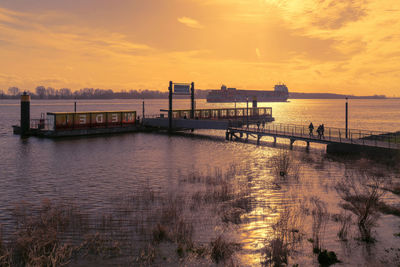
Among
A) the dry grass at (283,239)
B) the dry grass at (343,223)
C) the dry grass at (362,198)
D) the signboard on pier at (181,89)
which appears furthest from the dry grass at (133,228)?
the signboard on pier at (181,89)

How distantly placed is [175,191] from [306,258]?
11.9m

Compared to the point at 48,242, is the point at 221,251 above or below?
below

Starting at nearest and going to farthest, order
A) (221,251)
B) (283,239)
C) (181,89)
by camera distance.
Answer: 1. (221,251)
2. (283,239)
3. (181,89)

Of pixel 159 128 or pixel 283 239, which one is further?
pixel 159 128

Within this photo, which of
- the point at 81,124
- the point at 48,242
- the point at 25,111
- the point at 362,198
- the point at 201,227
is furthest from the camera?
the point at 81,124

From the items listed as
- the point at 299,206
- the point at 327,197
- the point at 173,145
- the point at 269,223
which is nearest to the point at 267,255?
the point at 269,223

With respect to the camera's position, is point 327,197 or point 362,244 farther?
point 327,197

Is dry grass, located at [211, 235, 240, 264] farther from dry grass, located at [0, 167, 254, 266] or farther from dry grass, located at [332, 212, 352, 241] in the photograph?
dry grass, located at [332, 212, 352, 241]

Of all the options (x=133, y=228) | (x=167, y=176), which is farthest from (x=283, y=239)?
(x=167, y=176)

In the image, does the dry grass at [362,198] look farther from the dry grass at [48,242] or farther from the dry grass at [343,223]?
the dry grass at [48,242]

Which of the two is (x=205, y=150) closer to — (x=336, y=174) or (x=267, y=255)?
(x=336, y=174)

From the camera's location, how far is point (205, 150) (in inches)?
1759

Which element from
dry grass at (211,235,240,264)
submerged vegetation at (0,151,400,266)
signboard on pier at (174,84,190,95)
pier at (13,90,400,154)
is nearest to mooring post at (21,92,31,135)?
pier at (13,90,400,154)

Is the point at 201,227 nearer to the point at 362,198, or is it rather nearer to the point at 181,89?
the point at 362,198
